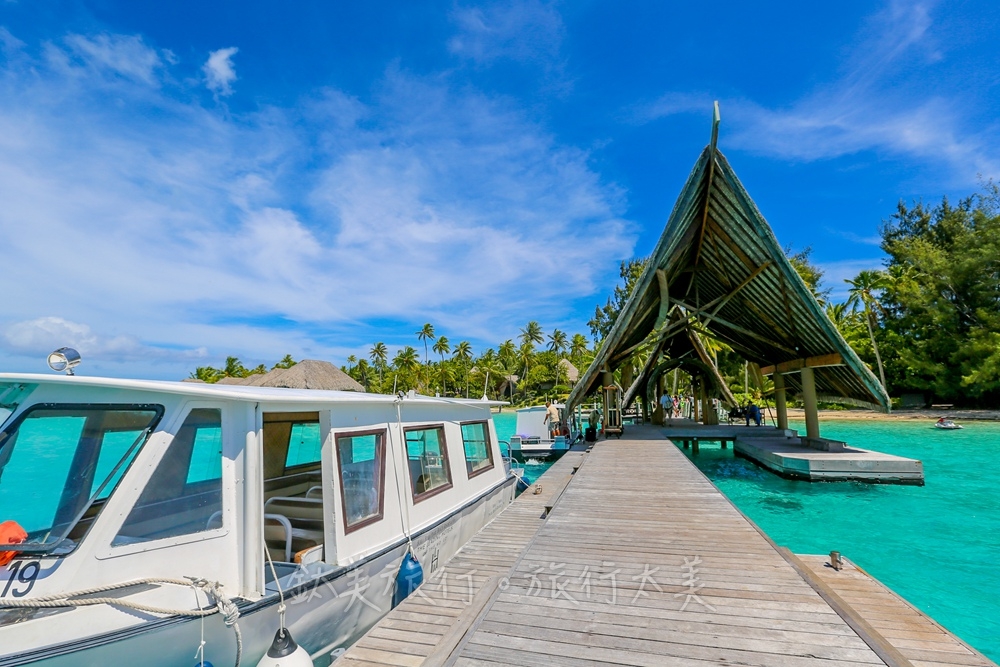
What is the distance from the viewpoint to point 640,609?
11.0 feet

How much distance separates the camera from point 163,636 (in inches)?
121

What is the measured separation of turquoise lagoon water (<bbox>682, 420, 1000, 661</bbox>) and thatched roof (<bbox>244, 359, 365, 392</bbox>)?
16252 mm

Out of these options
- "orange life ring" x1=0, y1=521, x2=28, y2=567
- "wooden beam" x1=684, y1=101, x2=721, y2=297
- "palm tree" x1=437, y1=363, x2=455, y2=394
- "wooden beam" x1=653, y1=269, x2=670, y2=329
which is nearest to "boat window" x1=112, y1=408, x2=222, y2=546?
"orange life ring" x1=0, y1=521, x2=28, y2=567

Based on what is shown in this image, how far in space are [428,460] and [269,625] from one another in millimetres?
3571

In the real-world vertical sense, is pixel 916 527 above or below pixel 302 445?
below

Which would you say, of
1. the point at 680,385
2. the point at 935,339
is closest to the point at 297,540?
the point at 935,339

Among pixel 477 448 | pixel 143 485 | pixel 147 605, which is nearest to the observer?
pixel 147 605

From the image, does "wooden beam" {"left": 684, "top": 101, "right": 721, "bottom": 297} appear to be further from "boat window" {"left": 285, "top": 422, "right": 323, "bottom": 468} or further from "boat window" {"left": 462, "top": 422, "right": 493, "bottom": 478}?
"boat window" {"left": 285, "top": 422, "right": 323, "bottom": 468}

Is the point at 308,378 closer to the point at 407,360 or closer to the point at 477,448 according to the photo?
the point at 477,448

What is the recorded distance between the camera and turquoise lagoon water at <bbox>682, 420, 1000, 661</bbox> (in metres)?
6.38

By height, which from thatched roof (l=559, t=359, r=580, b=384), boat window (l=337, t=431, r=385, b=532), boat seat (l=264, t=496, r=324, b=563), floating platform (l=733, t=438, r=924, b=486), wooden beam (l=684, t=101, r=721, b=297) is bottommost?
floating platform (l=733, t=438, r=924, b=486)

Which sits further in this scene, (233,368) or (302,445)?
(233,368)

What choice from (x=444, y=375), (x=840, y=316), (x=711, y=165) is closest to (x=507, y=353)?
(x=444, y=375)

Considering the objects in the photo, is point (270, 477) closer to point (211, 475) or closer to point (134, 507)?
point (211, 475)
